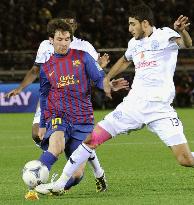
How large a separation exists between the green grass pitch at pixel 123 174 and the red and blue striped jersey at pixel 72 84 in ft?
2.86

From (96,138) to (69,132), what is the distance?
380mm

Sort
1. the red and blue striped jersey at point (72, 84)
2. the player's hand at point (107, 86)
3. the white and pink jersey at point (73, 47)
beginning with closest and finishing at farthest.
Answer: the player's hand at point (107, 86) → the red and blue striped jersey at point (72, 84) → the white and pink jersey at point (73, 47)

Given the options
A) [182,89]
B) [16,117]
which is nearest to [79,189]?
[16,117]

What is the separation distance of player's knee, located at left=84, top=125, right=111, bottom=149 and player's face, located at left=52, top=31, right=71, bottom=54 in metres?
0.97

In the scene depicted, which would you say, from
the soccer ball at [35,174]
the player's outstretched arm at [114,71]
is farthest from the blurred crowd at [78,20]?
the soccer ball at [35,174]

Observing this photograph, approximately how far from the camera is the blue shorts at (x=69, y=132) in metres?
8.66

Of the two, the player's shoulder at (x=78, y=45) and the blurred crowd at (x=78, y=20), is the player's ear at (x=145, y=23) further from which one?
the blurred crowd at (x=78, y=20)

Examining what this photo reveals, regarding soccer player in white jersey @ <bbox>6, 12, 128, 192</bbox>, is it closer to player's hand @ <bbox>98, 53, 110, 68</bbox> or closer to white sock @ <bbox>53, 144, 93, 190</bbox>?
player's hand @ <bbox>98, 53, 110, 68</bbox>

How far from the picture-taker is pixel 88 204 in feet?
25.6

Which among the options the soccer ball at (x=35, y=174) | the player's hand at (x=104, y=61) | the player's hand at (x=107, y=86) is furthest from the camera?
the player's hand at (x=104, y=61)

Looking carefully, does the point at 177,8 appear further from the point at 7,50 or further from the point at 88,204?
the point at 88,204

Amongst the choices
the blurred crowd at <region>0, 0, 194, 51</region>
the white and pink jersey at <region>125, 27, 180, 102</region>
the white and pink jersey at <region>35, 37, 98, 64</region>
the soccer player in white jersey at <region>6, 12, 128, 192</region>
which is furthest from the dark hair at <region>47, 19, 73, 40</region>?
the blurred crowd at <region>0, 0, 194, 51</region>

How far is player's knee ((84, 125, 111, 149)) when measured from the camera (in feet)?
27.8

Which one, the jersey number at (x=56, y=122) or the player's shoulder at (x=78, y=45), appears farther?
the player's shoulder at (x=78, y=45)
